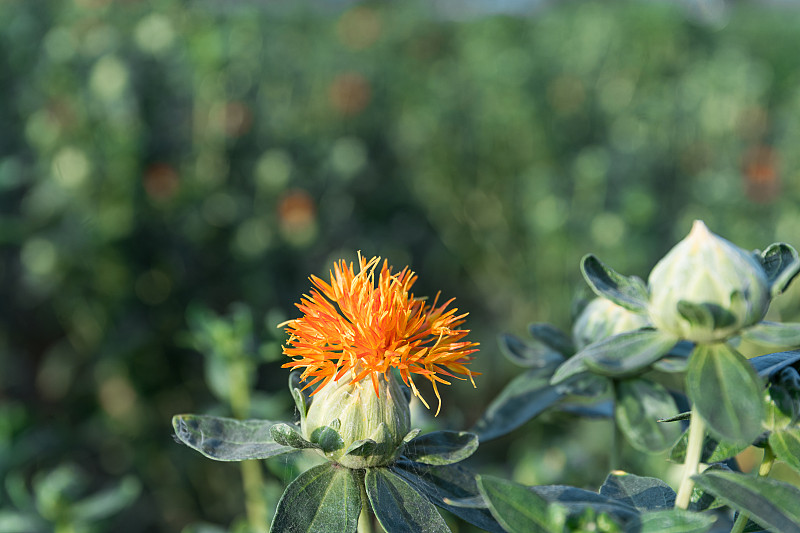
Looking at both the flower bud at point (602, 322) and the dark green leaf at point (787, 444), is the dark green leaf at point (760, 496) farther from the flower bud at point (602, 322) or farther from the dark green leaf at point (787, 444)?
the flower bud at point (602, 322)

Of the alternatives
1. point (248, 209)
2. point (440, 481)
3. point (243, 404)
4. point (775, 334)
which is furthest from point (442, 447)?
point (248, 209)

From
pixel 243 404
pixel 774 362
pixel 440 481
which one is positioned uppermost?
pixel 774 362

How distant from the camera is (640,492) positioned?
530 mm

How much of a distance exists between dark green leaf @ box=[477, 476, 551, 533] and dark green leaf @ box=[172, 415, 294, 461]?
198 mm

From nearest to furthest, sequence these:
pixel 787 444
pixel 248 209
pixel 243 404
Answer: pixel 787 444, pixel 243 404, pixel 248 209

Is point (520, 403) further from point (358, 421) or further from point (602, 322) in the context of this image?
point (358, 421)

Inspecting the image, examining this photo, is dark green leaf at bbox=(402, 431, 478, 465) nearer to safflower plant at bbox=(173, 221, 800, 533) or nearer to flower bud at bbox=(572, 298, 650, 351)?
safflower plant at bbox=(173, 221, 800, 533)

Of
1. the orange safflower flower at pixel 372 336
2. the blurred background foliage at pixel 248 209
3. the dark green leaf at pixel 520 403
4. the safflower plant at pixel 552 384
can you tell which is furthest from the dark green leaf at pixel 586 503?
the blurred background foliage at pixel 248 209

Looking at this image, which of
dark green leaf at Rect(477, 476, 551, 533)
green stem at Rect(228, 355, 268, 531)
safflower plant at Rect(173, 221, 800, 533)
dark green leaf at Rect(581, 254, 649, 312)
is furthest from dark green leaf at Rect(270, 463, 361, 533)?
green stem at Rect(228, 355, 268, 531)

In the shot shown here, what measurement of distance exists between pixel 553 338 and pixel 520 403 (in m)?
0.09

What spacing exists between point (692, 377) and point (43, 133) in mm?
2128

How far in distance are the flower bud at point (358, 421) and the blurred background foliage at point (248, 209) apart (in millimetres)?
201

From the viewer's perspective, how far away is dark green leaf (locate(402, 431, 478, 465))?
22.6 inches

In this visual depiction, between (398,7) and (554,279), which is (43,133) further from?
(398,7)
